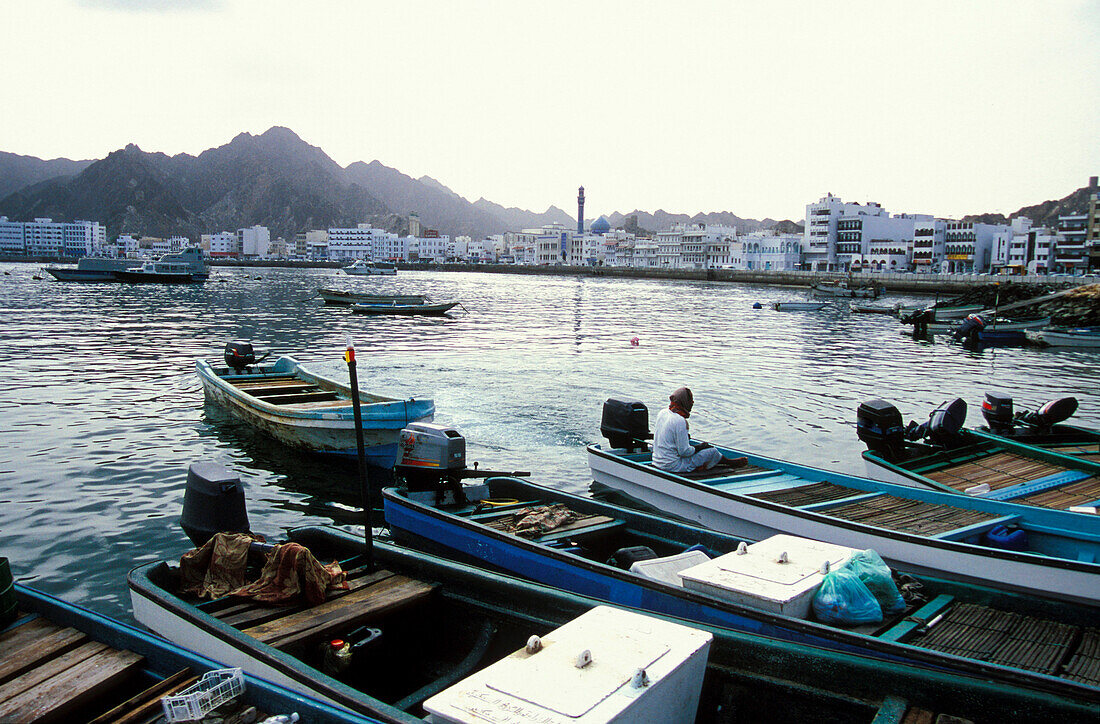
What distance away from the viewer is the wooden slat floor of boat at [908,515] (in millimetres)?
9203

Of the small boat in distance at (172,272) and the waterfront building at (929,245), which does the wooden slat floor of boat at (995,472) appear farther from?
the waterfront building at (929,245)

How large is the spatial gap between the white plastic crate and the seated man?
738cm

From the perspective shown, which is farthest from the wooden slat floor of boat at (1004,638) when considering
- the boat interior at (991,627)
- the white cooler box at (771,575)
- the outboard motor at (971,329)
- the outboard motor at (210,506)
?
the outboard motor at (971,329)

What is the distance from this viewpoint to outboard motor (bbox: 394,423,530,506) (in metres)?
9.90

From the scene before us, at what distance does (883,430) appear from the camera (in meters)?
12.1

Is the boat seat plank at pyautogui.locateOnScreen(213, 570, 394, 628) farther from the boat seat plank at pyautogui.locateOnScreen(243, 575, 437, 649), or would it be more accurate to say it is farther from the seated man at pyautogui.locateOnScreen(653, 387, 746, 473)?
the seated man at pyautogui.locateOnScreen(653, 387, 746, 473)

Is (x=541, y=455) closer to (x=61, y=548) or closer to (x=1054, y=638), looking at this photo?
(x=61, y=548)

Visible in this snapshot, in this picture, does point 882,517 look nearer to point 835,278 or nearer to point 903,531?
point 903,531

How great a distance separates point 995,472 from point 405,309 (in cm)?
4480

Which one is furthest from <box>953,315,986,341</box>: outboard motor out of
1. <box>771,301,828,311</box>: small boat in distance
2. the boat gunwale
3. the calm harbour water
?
the boat gunwale

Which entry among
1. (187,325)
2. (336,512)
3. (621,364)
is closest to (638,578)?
(336,512)

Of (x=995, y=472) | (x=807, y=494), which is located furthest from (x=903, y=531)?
(x=995, y=472)

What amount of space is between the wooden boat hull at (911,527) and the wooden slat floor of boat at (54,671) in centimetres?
744

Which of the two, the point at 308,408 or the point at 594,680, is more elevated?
the point at 594,680
